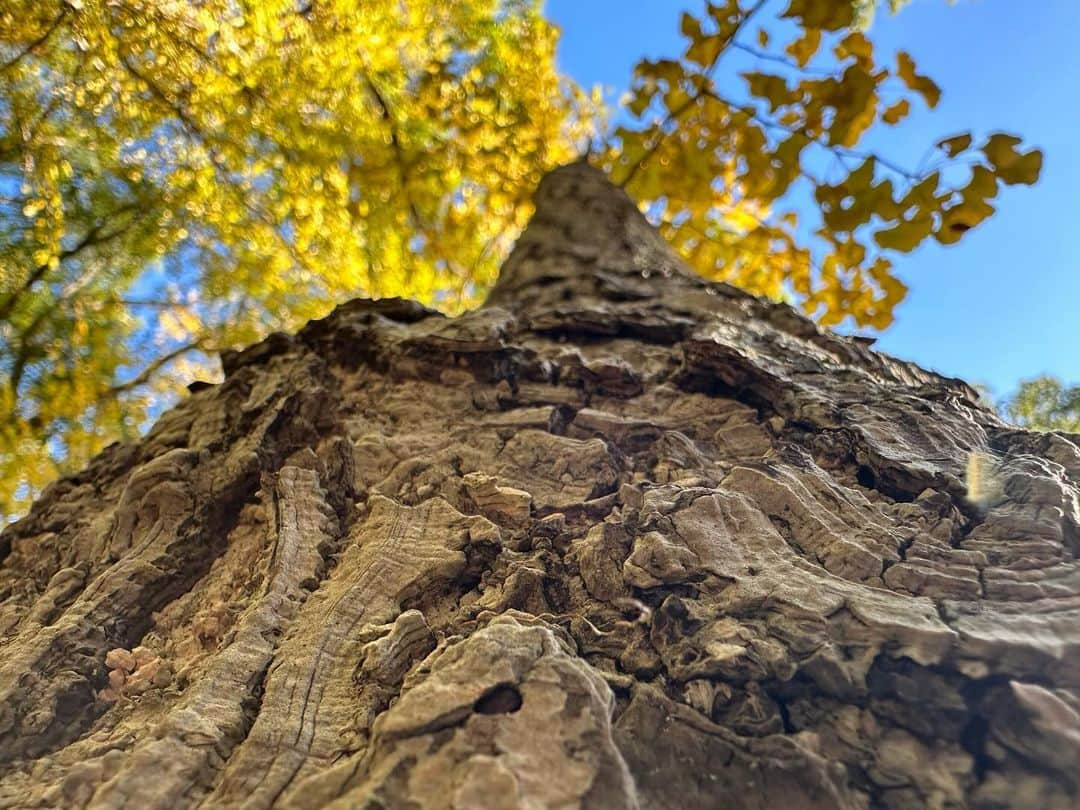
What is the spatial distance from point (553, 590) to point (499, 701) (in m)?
0.27

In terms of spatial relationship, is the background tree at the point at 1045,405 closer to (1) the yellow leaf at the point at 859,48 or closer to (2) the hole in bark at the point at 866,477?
(2) the hole in bark at the point at 866,477

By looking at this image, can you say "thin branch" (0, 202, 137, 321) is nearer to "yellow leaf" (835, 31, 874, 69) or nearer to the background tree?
"yellow leaf" (835, 31, 874, 69)

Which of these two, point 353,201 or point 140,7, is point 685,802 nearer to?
point 140,7

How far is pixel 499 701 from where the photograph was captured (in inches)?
30.6

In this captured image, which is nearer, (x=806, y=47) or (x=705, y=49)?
(x=806, y=47)

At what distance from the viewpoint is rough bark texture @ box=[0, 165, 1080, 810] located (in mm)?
734

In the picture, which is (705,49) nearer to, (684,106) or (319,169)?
(684,106)

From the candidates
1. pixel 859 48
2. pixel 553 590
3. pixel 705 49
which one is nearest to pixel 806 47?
pixel 859 48

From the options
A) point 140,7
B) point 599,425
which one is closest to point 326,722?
point 599,425

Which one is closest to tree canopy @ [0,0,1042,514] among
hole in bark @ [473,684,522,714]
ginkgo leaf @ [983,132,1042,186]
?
ginkgo leaf @ [983,132,1042,186]

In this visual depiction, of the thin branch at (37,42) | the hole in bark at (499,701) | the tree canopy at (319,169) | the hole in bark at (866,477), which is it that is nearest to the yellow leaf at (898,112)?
the tree canopy at (319,169)

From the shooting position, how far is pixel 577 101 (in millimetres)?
5062

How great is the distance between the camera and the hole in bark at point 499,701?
77cm

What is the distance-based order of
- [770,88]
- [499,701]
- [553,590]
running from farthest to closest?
1. [770,88]
2. [553,590]
3. [499,701]
